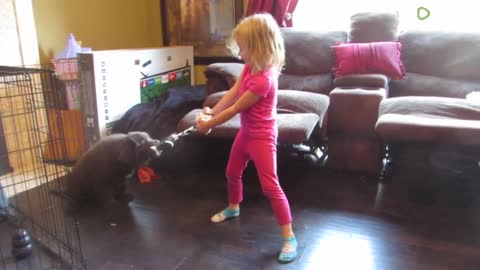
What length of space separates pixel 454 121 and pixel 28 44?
275cm

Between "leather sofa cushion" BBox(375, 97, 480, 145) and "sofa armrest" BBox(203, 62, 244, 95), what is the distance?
3.44ft

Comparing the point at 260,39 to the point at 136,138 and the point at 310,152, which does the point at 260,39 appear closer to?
the point at 136,138

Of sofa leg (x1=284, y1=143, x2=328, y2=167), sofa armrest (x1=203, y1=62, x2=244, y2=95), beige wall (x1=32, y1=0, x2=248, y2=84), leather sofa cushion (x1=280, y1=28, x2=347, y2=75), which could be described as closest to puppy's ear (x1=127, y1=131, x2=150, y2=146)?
sofa armrest (x1=203, y1=62, x2=244, y2=95)

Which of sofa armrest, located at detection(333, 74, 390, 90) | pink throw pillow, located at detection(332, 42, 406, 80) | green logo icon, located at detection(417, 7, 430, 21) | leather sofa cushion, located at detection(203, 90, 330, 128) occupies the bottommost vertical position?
leather sofa cushion, located at detection(203, 90, 330, 128)

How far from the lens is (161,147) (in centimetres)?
191

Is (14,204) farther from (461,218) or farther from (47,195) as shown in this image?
(461,218)

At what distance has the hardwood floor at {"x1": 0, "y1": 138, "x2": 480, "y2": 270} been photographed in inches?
68.4

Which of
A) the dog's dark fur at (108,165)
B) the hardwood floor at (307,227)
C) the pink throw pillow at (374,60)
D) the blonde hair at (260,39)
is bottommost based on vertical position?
the hardwood floor at (307,227)

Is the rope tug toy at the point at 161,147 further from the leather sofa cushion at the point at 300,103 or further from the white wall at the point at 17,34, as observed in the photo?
the white wall at the point at 17,34

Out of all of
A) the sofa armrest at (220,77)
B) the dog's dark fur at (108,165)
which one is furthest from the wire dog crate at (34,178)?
the sofa armrest at (220,77)

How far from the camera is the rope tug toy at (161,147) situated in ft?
6.18

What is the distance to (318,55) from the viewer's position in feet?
10.5

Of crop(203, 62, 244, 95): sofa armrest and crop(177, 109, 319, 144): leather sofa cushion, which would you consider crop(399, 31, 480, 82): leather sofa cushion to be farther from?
crop(203, 62, 244, 95): sofa armrest

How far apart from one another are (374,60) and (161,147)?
1.78 m
